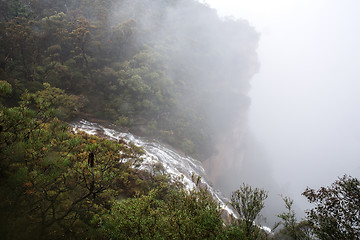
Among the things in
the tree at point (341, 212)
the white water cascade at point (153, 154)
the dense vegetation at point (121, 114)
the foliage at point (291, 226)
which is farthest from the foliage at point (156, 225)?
the white water cascade at point (153, 154)

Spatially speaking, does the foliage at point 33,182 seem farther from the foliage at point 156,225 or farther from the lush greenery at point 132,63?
the lush greenery at point 132,63

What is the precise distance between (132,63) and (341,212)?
27.9 m

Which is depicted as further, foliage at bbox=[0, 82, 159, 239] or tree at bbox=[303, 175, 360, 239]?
tree at bbox=[303, 175, 360, 239]

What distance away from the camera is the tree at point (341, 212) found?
7.23m

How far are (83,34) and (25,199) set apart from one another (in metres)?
25.5

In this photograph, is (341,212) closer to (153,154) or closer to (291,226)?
(291,226)

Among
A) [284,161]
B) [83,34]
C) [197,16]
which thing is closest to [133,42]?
[83,34]

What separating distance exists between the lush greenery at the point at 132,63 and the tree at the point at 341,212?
20243 millimetres

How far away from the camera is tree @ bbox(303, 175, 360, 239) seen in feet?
23.7

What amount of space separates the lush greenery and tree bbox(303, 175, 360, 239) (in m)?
20.2

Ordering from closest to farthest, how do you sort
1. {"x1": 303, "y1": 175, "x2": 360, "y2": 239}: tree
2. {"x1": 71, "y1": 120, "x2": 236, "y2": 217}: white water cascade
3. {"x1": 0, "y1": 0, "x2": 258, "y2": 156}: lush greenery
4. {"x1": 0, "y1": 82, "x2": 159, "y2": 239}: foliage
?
{"x1": 0, "y1": 82, "x2": 159, "y2": 239}: foliage, {"x1": 303, "y1": 175, "x2": 360, "y2": 239}: tree, {"x1": 71, "y1": 120, "x2": 236, "y2": 217}: white water cascade, {"x1": 0, "y1": 0, "x2": 258, "y2": 156}: lush greenery

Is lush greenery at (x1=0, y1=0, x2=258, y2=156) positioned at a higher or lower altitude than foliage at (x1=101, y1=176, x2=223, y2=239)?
higher

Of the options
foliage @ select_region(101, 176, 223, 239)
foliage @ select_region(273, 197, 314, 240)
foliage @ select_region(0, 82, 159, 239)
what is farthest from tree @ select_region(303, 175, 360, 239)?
foliage @ select_region(0, 82, 159, 239)

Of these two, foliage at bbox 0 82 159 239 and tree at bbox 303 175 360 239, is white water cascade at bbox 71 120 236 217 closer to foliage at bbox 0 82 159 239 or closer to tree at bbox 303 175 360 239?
foliage at bbox 0 82 159 239
